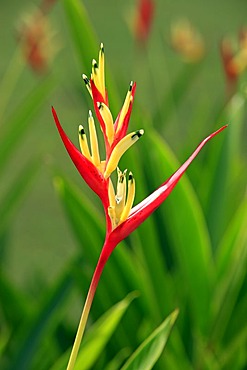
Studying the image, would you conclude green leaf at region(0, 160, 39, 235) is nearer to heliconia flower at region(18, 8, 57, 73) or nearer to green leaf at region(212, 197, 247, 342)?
heliconia flower at region(18, 8, 57, 73)

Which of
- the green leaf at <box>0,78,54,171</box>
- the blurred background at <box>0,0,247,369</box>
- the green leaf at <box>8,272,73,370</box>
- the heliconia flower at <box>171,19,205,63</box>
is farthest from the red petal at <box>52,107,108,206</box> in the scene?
the heliconia flower at <box>171,19,205,63</box>

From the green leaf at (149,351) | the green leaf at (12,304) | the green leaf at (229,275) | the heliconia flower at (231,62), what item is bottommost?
the green leaf at (229,275)

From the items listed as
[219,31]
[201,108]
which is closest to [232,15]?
[219,31]

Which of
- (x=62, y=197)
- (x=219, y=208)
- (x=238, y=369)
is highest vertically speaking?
(x=62, y=197)

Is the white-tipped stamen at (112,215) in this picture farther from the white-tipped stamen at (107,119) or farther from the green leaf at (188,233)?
the green leaf at (188,233)

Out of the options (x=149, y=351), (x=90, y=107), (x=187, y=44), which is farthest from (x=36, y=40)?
(x=149, y=351)

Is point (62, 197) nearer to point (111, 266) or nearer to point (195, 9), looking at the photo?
point (111, 266)

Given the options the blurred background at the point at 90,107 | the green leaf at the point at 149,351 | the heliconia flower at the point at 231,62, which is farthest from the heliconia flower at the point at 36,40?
the green leaf at the point at 149,351
